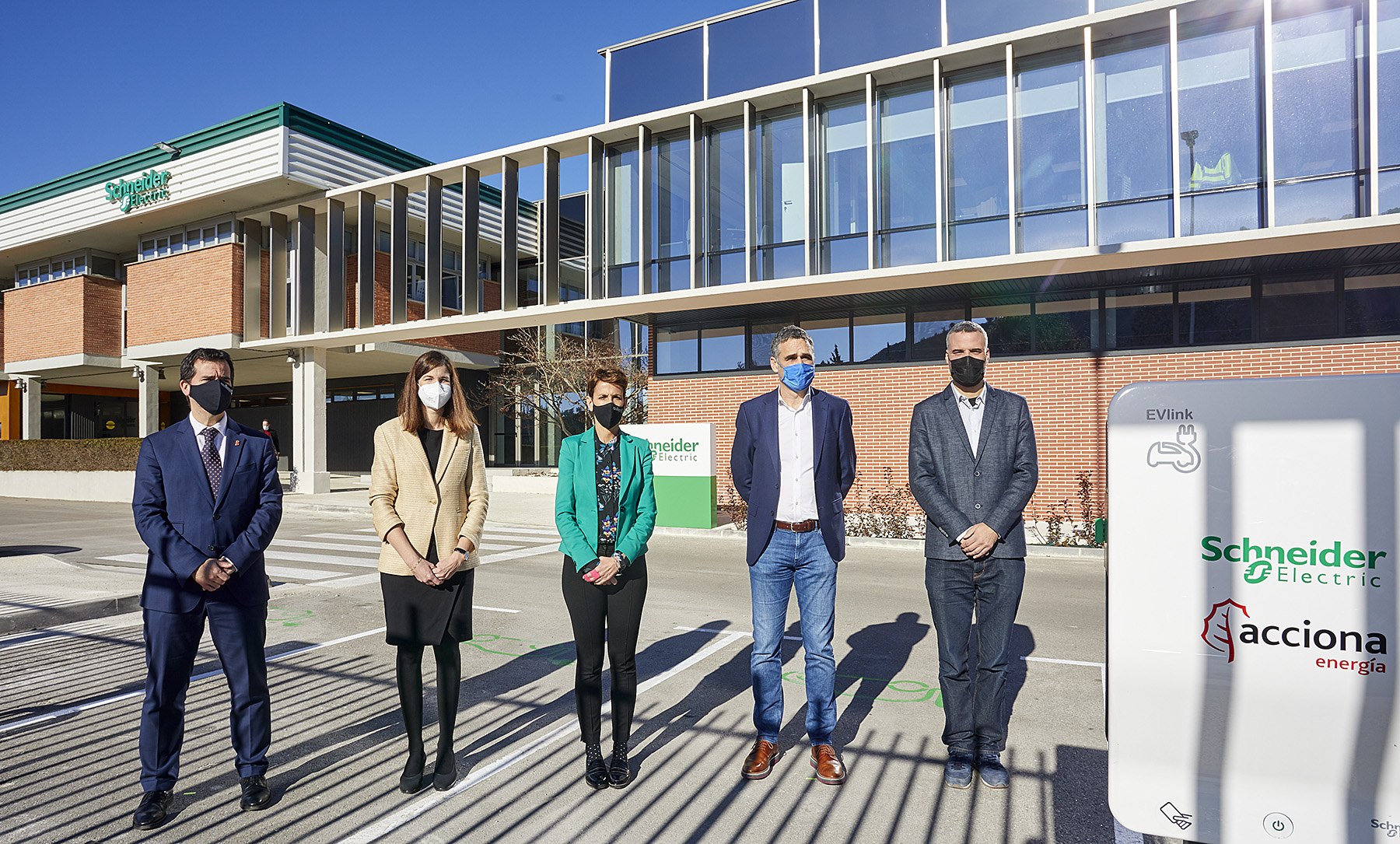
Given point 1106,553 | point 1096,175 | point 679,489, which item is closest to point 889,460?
point 679,489

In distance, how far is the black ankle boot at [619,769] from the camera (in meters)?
3.71

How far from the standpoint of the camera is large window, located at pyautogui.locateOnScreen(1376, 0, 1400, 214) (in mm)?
12258

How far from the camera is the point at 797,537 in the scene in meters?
3.88

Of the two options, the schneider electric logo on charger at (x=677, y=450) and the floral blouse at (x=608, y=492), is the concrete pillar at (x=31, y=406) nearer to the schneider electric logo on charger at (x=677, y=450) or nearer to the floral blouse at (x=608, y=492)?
the schneider electric logo on charger at (x=677, y=450)

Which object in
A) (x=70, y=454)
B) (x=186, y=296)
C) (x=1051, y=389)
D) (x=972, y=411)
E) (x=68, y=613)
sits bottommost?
(x=68, y=613)

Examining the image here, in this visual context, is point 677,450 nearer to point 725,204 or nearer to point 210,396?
point 725,204

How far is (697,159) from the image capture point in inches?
675

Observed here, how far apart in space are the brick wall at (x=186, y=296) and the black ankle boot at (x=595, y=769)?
2364 centimetres

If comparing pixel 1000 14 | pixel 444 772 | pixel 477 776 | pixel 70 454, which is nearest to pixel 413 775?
pixel 444 772

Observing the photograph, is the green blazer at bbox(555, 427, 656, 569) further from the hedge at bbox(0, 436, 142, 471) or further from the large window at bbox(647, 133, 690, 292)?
the hedge at bbox(0, 436, 142, 471)

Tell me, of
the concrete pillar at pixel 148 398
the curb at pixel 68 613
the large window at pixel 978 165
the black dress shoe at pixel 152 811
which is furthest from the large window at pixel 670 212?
the concrete pillar at pixel 148 398

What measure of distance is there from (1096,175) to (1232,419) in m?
13.3

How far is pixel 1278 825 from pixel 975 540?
5.06ft

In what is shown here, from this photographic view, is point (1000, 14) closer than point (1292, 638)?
No
